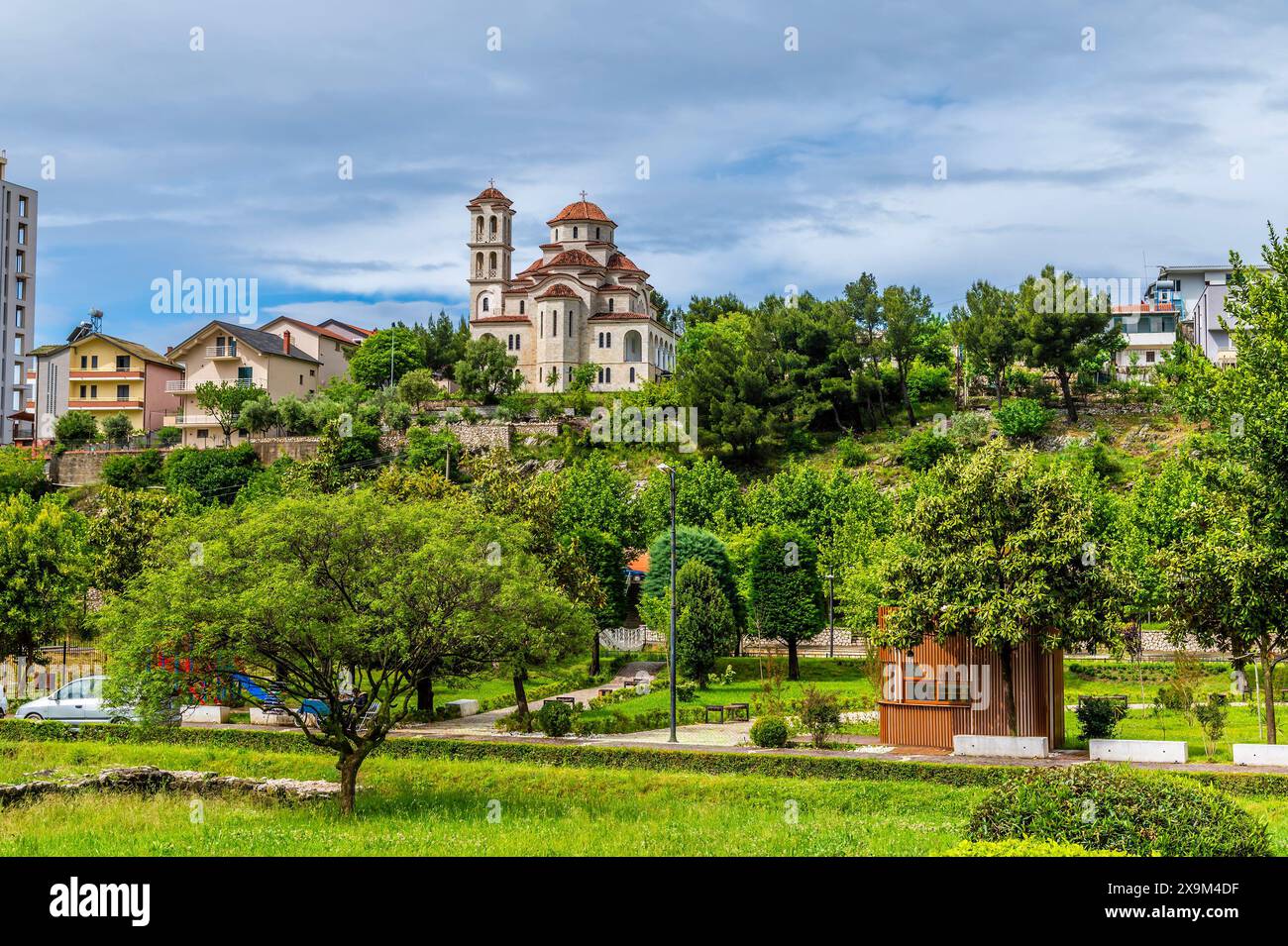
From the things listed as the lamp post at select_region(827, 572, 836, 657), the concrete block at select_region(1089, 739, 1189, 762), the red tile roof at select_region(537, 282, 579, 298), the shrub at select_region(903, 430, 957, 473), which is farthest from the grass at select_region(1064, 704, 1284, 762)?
the red tile roof at select_region(537, 282, 579, 298)

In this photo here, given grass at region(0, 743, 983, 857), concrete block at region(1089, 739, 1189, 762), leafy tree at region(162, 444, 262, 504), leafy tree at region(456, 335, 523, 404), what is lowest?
grass at region(0, 743, 983, 857)

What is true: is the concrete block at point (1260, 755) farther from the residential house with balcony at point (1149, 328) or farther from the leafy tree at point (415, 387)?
the residential house with balcony at point (1149, 328)

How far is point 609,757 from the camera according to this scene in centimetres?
2986

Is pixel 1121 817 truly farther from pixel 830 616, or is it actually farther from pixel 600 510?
pixel 600 510

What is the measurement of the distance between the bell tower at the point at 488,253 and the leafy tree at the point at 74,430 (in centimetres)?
3071

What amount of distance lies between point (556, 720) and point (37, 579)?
21.6m

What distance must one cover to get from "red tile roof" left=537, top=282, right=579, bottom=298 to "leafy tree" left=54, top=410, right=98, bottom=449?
34.2 meters

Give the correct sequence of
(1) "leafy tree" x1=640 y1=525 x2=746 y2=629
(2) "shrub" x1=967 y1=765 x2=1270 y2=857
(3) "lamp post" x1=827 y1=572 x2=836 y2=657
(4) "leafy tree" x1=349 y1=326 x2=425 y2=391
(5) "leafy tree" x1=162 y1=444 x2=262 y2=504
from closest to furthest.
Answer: (2) "shrub" x1=967 y1=765 x2=1270 y2=857 → (1) "leafy tree" x1=640 y1=525 x2=746 y2=629 → (3) "lamp post" x1=827 y1=572 x2=836 y2=657 → (5) "leafy tree" x1=162 y1=444 x2=262 y2=504 → (4) "leafy tree" x1=349 y1=326 x2=425 y2=391

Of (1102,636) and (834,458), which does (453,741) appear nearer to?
(1102,636)

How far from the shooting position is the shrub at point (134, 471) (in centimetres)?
8225

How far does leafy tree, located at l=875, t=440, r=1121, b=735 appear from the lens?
29688 millimetres

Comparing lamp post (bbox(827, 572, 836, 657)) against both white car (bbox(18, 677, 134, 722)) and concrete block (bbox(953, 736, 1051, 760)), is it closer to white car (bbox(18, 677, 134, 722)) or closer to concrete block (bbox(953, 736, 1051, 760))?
concrete block (bbox(953, 736, 1051, 760))

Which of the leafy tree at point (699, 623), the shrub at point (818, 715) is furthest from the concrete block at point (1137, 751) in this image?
the leafy tree at point (699, 623)
